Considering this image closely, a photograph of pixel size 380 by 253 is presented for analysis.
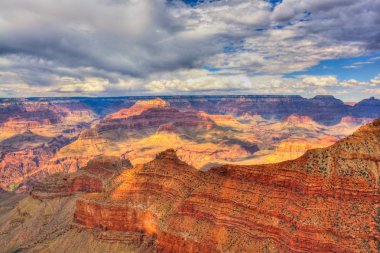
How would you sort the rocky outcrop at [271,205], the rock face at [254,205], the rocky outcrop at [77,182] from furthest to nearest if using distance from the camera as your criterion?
1. the rocky outcrop at [77,182]
2. the rock face at [254,205]
3. the rocky outcrop at [271,205]

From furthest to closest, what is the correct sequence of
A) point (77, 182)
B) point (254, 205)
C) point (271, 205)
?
point (77, 182), point (254, 205), point (271, 205)

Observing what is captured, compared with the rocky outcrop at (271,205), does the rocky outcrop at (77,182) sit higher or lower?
lower

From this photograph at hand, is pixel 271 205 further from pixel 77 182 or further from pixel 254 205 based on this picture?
pixel 77 182

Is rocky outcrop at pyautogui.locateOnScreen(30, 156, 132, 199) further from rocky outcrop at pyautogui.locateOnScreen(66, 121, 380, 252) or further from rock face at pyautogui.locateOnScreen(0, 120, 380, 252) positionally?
rocky outcrop at pyautogui.locateOnScreen(66, 121, 380, 252)

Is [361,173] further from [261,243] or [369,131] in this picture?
[261,243]

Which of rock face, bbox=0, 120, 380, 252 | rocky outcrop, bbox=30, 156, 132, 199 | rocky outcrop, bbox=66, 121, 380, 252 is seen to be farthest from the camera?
rocky outcrop, bbox=30, 156, 132, 199

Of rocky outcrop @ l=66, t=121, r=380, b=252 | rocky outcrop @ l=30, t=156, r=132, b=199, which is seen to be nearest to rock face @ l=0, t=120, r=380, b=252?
rocky outcrop @ l=66, t=121, r=380, b=252

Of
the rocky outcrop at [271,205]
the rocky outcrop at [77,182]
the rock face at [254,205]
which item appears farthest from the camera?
the rocky outcrop at [77,182]

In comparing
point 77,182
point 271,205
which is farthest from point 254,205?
point 77,182

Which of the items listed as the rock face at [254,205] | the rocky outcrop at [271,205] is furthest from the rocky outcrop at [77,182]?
the rocky outcrop at [271,205]

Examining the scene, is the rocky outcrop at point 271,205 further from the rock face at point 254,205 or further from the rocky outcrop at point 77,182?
the rocky outcrop at point 77,182
